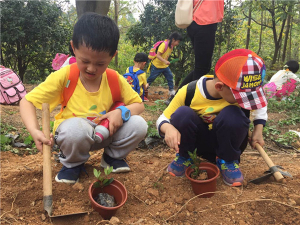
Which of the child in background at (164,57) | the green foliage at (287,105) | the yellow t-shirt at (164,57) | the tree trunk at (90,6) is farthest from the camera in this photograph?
the yellow t-shirt at (164,57)

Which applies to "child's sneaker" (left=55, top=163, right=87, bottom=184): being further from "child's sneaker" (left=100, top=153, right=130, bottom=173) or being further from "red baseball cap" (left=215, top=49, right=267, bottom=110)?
"red baseball cap" (left=215, top=49, right=267, bottom=110)

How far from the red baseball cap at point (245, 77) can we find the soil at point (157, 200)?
0.63 m

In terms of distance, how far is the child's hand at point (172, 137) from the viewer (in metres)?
1.72

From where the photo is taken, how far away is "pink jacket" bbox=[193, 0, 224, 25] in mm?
3039

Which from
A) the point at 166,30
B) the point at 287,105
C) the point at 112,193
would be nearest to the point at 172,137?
the point at 112,193

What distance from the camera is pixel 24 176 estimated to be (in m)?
2.01

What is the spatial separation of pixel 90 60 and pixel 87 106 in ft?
1.36

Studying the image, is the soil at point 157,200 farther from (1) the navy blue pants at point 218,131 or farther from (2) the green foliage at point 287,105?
(2) the green foliage at point 287,105

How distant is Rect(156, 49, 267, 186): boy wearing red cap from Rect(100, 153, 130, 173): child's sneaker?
0.37 meters

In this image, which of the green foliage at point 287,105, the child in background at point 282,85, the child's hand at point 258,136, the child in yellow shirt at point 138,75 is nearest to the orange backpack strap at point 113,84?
the child's hand at point 258,136

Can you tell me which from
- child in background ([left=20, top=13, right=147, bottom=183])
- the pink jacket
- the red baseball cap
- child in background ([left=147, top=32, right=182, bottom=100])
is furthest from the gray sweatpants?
child in background ([left=147, top=32, right=182, bottom=100])

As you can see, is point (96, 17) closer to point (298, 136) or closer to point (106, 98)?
point (106, 98)

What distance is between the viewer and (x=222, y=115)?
5.84 ft

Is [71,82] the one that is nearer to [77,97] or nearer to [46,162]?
[77,97]
